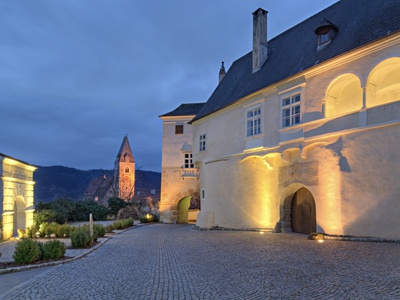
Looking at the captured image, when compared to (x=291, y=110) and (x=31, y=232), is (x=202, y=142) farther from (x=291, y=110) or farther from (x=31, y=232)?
(x=31, y=232)

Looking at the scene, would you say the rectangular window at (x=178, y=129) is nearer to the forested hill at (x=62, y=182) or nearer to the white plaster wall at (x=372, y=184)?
the white plaster wall at (x=372, y=184)

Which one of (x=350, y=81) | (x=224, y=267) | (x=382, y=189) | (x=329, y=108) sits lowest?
(x=224, y=267)

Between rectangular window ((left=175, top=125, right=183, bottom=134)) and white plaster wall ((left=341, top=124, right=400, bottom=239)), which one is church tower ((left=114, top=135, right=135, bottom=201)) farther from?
white plaster wall ((left=341, top=124, right=400, bottom=239))

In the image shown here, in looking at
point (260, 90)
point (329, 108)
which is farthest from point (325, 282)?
point (260, 90)

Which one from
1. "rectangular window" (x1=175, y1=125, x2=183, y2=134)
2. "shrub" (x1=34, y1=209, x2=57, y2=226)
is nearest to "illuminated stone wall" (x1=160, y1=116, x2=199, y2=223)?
"rectangular window" (x1=175, y1=125, x2=183, y2=134)

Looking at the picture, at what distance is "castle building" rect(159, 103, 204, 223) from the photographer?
3231 cm

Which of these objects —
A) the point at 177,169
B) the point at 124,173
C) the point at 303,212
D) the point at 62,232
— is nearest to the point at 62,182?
the point at 124,173

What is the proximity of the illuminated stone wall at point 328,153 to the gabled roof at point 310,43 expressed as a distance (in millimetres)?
545

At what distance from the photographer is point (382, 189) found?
471 inches

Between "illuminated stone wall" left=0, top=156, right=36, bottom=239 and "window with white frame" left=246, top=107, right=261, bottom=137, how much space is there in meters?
11.8

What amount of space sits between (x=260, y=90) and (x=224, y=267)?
11.0 meters

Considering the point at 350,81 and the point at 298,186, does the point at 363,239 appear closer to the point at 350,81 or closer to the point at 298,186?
the point at 298,186

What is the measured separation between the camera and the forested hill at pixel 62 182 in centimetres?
9425

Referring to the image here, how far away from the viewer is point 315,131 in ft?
47.3
